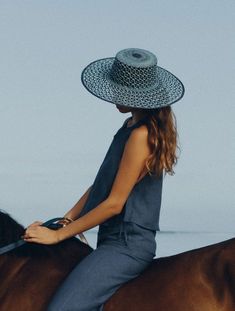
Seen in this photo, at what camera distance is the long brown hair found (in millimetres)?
5332

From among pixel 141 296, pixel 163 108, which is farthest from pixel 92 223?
pixel 163 108

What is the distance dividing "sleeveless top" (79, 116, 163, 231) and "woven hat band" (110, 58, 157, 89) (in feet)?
0.94

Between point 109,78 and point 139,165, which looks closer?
point 139,165

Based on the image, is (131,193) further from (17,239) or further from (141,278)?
(17,239)

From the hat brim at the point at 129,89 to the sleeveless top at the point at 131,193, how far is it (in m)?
0.15

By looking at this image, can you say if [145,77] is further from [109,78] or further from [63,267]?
[63,267]

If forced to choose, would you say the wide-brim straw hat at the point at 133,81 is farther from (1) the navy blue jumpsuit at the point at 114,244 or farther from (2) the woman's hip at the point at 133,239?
(2) the woman's hip at the point at 133,239

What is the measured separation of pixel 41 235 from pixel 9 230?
0.33 m

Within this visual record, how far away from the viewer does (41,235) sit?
5520 mm

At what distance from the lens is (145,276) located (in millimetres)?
5320

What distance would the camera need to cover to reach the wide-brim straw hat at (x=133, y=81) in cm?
545

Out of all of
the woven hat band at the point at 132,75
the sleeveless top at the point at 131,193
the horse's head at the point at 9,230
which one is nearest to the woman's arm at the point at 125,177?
the sleeveless top at the point at 131,193

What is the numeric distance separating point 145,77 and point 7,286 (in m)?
1.78

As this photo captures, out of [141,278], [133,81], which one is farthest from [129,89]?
[141,278]
